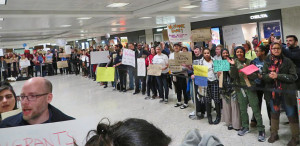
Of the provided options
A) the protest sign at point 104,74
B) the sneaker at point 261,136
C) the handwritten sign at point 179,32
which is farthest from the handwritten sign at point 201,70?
the protest sign at point 104,74

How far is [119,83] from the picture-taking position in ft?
37.3

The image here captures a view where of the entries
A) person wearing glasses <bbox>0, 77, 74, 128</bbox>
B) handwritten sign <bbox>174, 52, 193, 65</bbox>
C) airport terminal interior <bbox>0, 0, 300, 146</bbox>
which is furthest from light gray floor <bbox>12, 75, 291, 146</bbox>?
person wearing glasses <bbox>0, 77, 74, 128</bbox>

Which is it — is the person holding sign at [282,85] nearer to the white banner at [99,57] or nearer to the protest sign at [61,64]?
the white banner at [99,57]

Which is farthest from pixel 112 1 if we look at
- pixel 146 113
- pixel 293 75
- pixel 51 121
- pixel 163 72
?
pixel 51 121

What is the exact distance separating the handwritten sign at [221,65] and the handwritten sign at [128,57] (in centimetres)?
495

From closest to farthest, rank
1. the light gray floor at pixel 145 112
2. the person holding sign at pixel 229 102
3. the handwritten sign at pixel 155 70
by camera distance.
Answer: the light gray floor at pixel 145 112 → the person holding sign at pixel 229 102 → the handwritten sign at pixel 155 70

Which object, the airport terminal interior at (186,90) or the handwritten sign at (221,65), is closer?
the airport terminal interior at (186,90)

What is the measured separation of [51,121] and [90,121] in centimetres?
33

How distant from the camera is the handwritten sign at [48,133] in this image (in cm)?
173

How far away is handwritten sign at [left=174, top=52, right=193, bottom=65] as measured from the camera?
667cm

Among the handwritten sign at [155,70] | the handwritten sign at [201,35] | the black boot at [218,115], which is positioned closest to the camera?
the black boot at [218,115]

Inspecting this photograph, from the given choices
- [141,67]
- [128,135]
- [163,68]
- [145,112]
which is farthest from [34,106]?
[141,67]

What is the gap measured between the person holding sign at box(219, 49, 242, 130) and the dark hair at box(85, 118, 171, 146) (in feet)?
14.5

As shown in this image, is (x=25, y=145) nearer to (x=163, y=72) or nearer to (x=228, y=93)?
(x=228, y=93)
